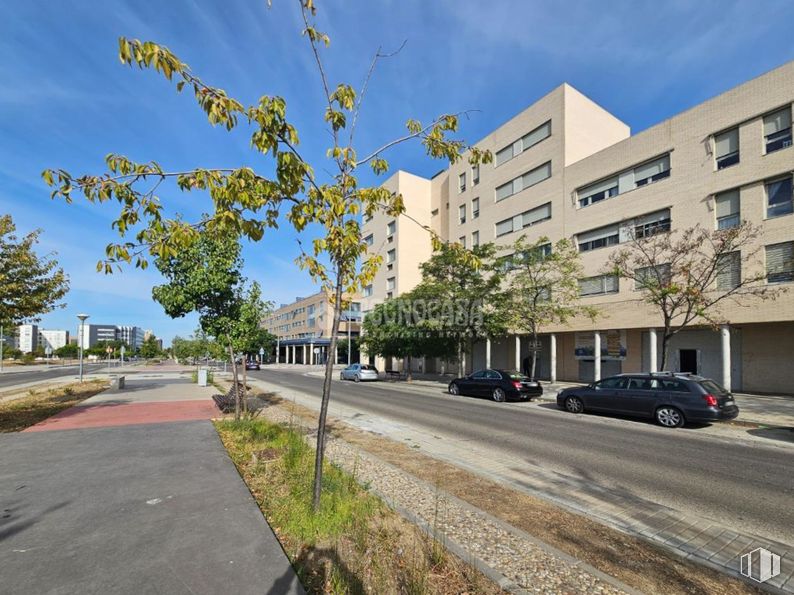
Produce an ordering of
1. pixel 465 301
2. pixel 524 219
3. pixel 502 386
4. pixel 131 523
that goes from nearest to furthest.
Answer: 1. pixel 131 523
2. pixel 502 386
3. pixel 465 301
4. pixel 524 219

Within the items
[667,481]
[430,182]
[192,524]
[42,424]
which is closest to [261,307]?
[42,424]

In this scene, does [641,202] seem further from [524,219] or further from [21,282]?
[21,282]

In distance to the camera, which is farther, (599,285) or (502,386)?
(599,285)

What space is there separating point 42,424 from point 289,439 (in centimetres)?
695

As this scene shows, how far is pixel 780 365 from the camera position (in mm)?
18250

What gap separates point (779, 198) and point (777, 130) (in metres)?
3.00

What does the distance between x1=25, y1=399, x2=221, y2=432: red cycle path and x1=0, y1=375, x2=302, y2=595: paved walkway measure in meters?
2.13

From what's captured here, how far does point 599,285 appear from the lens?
2412 centimetres

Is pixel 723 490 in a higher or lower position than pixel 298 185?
lower

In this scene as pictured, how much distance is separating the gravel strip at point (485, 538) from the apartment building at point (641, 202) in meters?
8.37

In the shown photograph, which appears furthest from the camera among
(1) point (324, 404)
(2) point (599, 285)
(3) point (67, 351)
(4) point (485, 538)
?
(3) point (67, 351)

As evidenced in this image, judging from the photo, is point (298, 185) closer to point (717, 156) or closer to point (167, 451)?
point (167, 451)

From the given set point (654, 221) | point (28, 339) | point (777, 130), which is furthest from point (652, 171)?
point (28, 339)

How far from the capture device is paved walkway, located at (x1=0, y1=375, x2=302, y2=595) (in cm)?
306
